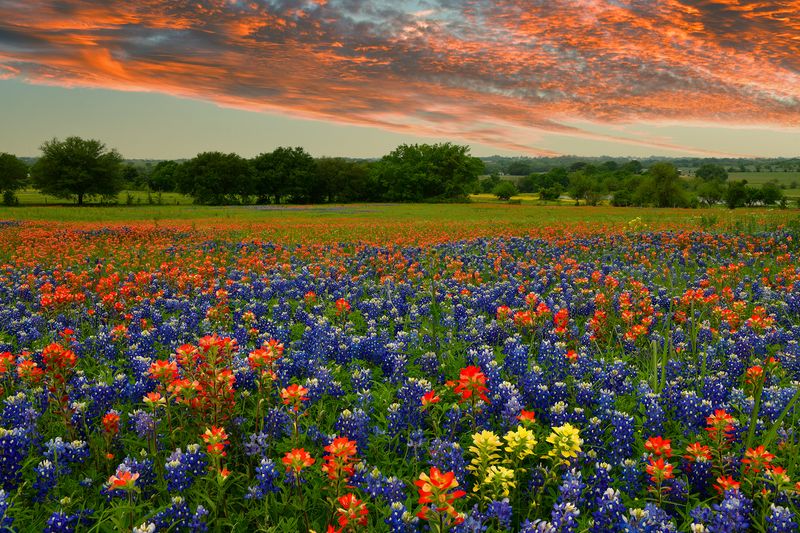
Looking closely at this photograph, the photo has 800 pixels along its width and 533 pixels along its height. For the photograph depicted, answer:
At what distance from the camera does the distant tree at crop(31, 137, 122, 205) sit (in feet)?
266

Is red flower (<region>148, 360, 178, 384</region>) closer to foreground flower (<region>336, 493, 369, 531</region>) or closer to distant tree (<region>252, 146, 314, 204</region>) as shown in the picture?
Result: foreground flower (<region>336, 493, 369, 531</region>)

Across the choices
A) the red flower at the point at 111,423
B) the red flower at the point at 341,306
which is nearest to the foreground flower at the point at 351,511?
the red flower at the point at 111,423

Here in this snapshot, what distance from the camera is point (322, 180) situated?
105m

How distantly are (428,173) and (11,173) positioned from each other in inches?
3136

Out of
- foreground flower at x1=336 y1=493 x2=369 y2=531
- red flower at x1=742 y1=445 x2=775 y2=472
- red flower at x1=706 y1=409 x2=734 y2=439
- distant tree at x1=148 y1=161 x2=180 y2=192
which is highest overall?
distant tree at x1=148 y1=161 x2=180 y2=192

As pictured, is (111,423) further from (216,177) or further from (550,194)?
(550,194)

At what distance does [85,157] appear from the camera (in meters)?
85.8

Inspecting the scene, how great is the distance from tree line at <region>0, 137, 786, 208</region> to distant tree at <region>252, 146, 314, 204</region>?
172 mm

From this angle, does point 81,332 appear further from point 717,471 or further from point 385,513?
point 717,471

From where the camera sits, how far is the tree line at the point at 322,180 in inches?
3339

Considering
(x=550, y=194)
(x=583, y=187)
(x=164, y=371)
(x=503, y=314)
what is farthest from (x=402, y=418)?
(x=550, y=194)

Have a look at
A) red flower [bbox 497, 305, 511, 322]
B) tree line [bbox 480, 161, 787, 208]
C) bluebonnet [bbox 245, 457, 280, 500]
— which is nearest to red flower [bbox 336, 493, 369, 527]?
bluebonnet [bbox 245, 457, 280, 500]

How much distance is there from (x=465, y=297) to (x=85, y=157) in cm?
9614

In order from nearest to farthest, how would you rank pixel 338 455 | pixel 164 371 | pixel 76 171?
pixel 338 455 → pixel 164 371 → pixel 76 171
